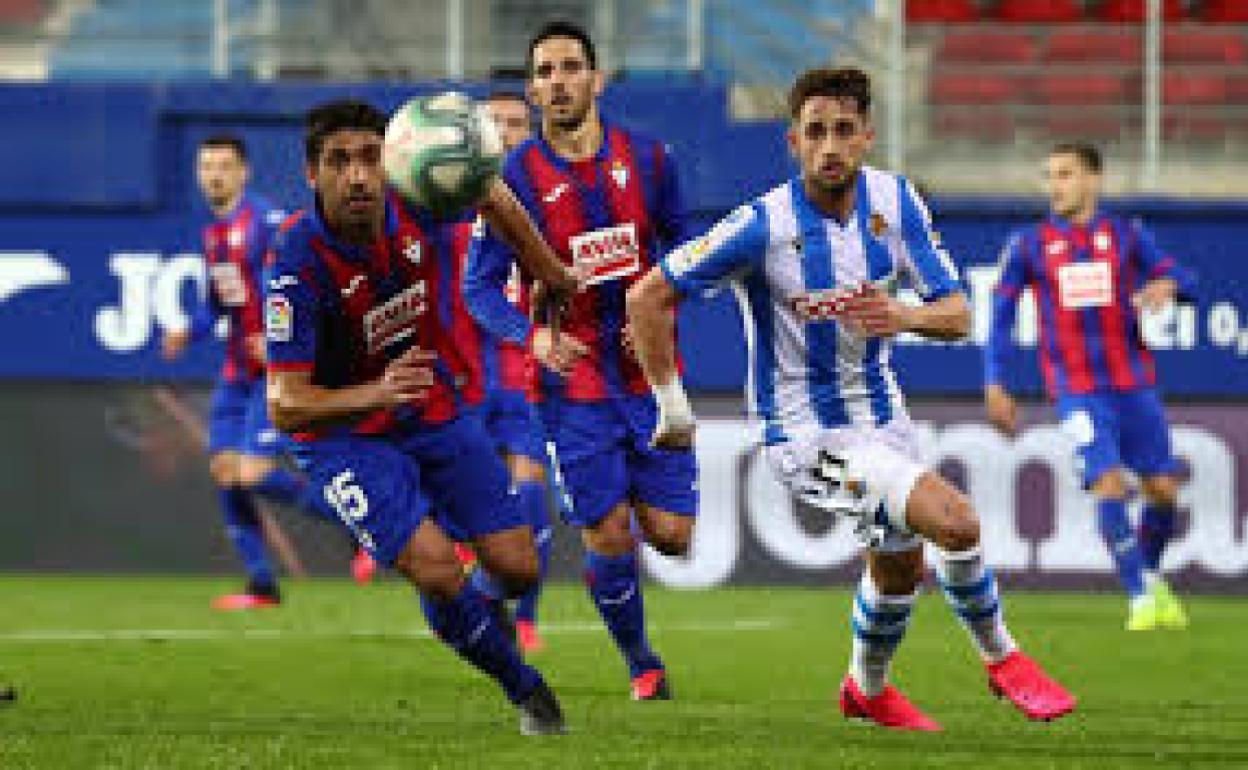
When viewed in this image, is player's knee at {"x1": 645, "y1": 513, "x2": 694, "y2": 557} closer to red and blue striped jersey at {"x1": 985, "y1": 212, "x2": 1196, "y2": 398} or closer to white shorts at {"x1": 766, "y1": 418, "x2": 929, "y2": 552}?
white shorts at {"x1": 766, "y1": 418, "x2": 929, "y2": 552}

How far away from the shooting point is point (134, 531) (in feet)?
55.3

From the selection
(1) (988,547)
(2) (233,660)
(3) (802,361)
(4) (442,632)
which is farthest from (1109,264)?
(4) (442,632)

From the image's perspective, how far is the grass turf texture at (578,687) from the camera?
744 cm

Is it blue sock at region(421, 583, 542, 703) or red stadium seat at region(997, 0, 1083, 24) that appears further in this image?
red stadium seat at region(997, 0, 1083, 24)

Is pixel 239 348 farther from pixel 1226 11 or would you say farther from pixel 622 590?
pixel 1226 11

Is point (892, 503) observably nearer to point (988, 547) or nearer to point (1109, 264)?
point (1109, 264)

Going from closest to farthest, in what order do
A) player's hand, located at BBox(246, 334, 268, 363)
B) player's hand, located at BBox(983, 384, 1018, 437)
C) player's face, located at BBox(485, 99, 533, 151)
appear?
player's face, located at BBox(485, 99, 533, 151) → player's hand, located at BBox(983, 384, 1018, 437) → player's hand, located at BBox(246, 334, 268, 363)

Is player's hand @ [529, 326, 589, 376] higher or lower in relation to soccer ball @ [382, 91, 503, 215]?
lower

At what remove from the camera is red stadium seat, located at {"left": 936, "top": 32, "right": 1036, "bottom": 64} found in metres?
17.9

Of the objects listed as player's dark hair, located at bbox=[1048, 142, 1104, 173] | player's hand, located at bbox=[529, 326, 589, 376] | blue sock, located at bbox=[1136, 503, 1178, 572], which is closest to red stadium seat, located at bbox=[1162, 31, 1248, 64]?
player's dark hair, located at bbox=[1048, 142, 1104, 173]

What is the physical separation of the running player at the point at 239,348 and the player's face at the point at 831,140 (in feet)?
23.0

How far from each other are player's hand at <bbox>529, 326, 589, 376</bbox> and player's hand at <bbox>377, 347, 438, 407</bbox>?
4.77ft

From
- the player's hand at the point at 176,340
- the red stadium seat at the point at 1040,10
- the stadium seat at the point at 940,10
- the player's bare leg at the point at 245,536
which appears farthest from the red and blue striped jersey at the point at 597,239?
the red stadium seat at the point at 1040,10

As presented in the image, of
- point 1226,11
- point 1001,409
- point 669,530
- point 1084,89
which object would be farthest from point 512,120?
point 1226,11
